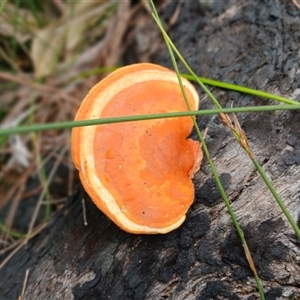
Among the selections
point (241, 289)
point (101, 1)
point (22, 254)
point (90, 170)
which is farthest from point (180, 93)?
point (101, 1)

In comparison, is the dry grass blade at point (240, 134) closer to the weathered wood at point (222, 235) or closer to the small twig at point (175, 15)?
the weathered wood at point (222, 235)

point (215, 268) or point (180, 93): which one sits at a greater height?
point (180, 93)

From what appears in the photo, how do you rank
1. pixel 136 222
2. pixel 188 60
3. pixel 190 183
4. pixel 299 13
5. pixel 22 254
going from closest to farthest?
1. pixel 136 222
2. pixel 190 183
3. pixel 299 13
4. pixel 22 254
5. pixel 188 60

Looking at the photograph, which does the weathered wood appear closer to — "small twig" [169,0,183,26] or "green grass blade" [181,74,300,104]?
"green grass blade" [181,74,300,104]

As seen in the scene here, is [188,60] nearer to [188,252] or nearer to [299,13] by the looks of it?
[299,13]

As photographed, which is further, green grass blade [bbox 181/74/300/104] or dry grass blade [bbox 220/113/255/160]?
green grass blade [bbox 181/74/300/104]

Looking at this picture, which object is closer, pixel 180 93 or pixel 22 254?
pixel 180 93

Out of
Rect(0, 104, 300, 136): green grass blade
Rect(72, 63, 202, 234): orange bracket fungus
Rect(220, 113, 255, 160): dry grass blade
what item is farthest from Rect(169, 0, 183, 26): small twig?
Rect(0, 104, 300, 136): green grass blade
